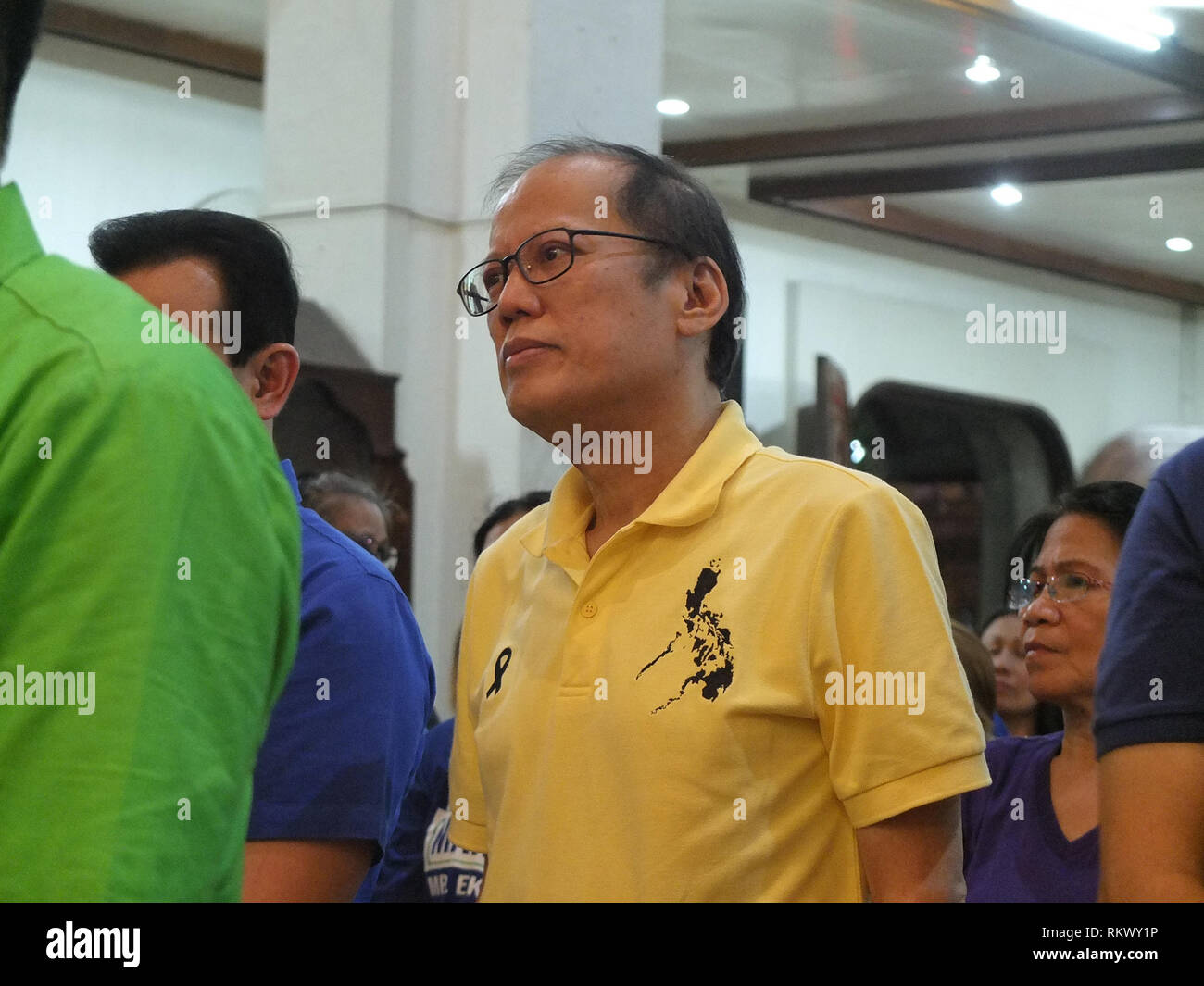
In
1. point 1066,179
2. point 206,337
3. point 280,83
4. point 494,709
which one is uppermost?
point 1066,179

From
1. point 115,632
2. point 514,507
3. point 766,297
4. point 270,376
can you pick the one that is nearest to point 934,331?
point 766,297

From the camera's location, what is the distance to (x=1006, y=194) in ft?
28.8

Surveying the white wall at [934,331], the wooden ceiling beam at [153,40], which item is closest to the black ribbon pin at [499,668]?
the wooden ceiling beam at [153,40]

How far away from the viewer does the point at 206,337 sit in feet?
6.40

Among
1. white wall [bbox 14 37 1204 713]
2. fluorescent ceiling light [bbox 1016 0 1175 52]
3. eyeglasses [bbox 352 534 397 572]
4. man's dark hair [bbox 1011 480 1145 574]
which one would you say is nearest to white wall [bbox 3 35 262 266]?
white wall [bbox 14 37 1204 713]

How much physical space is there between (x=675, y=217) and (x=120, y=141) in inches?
188

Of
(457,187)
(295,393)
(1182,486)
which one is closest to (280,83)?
(457,187)

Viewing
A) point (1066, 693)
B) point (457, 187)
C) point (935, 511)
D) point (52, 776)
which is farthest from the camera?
point (935, 511)

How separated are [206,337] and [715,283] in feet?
2.05

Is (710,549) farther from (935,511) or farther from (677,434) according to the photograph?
(935,511)

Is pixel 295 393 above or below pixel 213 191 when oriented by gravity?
below

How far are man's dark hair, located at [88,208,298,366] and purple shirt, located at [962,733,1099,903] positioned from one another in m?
1.21

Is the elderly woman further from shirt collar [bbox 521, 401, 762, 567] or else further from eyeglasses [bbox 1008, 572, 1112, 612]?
shirt collar [bbox 521, 401, 762, 567]

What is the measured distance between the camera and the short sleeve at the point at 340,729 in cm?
168
